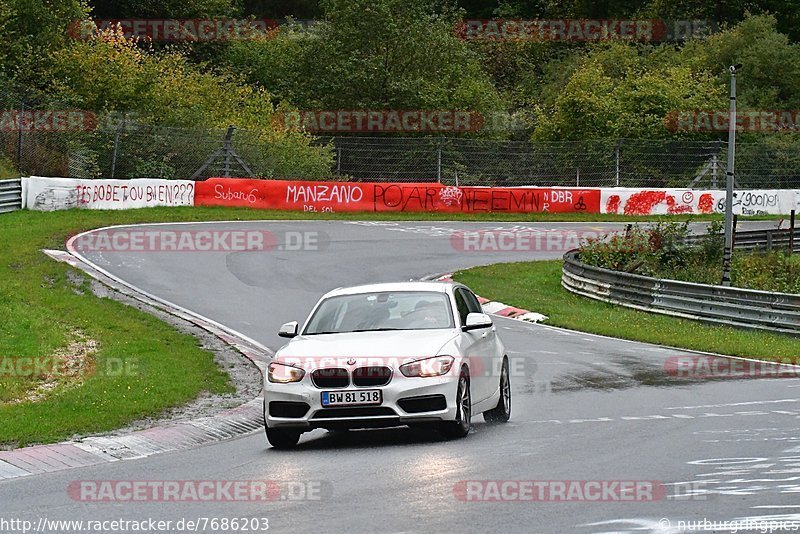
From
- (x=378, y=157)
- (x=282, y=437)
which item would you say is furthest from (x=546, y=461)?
(x=378, y=157)

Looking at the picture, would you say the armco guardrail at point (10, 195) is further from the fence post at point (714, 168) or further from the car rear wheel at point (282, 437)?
the fence post at point (714, 168)

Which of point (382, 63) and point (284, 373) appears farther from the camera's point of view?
point (382, 63)

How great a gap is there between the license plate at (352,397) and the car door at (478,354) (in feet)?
3.69

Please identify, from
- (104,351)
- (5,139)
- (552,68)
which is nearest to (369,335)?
(104,351)

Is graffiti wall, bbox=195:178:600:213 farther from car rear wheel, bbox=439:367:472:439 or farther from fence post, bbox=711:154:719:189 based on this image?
car rear wheel, bbox=439:367:472:439

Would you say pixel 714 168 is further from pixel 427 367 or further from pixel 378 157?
pixel 427 367

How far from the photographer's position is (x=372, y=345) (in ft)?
38.9

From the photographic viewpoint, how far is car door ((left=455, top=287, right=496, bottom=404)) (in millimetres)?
12398

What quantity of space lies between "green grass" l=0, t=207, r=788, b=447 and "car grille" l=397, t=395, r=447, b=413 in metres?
→ 3.10

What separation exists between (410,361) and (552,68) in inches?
2625

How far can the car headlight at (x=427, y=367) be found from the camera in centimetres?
1159

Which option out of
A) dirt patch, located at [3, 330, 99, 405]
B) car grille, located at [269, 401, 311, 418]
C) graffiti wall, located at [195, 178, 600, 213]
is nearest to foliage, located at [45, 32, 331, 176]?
graffiti wall, located at [195, 178, 600, 213]

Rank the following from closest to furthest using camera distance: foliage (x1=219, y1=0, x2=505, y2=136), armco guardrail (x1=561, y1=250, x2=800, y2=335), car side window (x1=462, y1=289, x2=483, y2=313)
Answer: car side window (x1=462, y1=289, x2=483, y2=313)
armco guardrail (x1=561, y1=250, x2=800, y2=335)
foliage (x1=219, y1=0, x2=505, y2=136)

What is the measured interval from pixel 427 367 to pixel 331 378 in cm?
86
